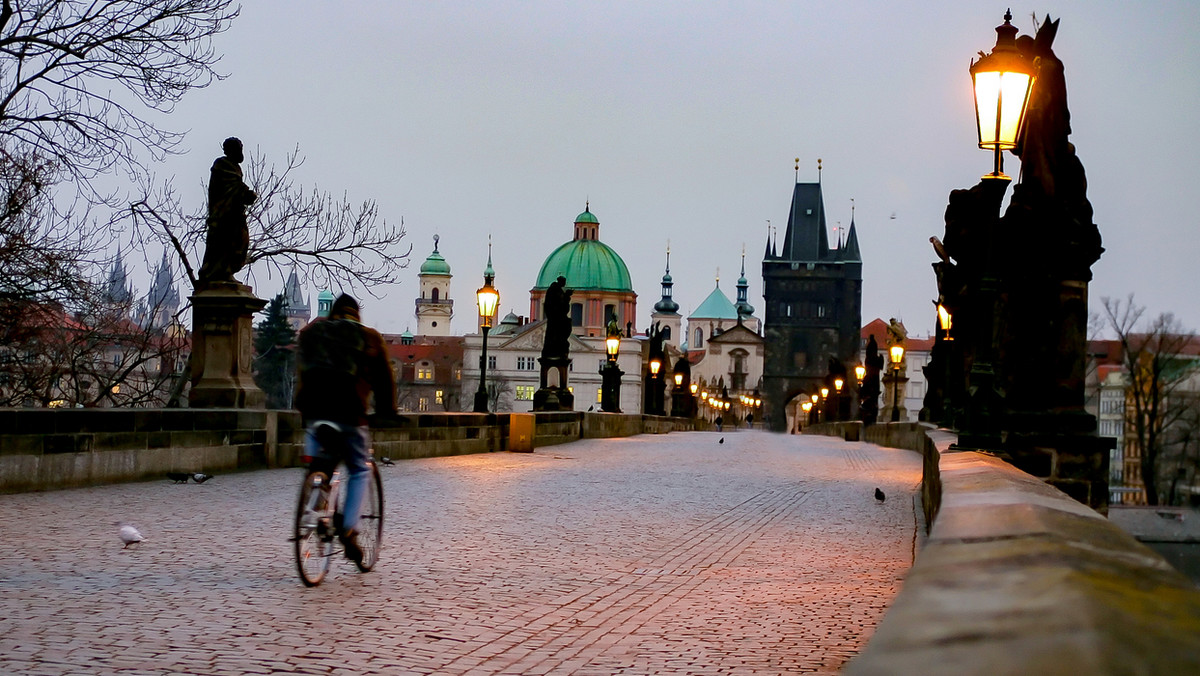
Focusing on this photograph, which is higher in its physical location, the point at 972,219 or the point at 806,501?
the point at 972,219

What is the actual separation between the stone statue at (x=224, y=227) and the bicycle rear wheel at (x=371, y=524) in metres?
9.91

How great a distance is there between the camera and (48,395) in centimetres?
2372

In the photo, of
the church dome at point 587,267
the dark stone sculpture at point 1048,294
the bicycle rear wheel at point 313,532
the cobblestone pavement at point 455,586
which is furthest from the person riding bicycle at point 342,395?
the church dome at point 587,267

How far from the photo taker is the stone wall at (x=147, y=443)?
42.0ft

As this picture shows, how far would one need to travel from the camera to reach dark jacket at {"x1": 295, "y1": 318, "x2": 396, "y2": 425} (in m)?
8.09

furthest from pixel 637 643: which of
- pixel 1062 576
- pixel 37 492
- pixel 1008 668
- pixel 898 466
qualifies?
pixel 898 466

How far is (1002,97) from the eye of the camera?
10602 mm

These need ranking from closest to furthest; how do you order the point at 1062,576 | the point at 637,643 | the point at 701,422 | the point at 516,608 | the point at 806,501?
the point at 1062,576
the point at 637,643
the point at 516,608
the point at 806,501
the point at 701,422

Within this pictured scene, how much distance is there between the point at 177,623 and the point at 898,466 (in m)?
19.8

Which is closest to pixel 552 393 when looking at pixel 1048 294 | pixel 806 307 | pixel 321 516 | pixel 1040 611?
pixel 1048 294

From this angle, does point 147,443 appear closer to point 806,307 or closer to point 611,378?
point 611,378

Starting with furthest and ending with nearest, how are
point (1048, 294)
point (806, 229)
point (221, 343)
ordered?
point (806, 229) < point (221, 343) < point (1048, 294)

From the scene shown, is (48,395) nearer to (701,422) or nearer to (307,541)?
(307,541)

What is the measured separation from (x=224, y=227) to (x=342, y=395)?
10274 millimetres
